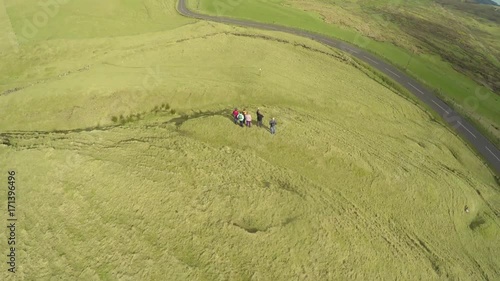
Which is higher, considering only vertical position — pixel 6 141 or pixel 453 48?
pixel 6 141

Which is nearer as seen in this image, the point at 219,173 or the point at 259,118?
the point at 219,173

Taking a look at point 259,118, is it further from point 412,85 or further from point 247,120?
point 412,85

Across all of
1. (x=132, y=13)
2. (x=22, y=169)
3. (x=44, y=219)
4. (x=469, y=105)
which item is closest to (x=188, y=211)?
(x=44, y=219)

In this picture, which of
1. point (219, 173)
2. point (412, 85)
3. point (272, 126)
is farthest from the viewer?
point (412, 85)

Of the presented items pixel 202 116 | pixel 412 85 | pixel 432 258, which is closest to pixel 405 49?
pixel 412 85

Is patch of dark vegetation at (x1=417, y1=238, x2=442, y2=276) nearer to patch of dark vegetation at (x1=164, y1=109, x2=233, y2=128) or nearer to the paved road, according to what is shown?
patch of dark vegetation at (x1=164, y1=109, x2=233, y2=128)

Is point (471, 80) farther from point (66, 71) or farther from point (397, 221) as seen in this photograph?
point (66, 71)

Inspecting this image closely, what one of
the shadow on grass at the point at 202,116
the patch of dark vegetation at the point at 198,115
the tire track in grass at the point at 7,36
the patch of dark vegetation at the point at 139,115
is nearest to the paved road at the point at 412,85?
the tire track in grass at the point at 7,36
